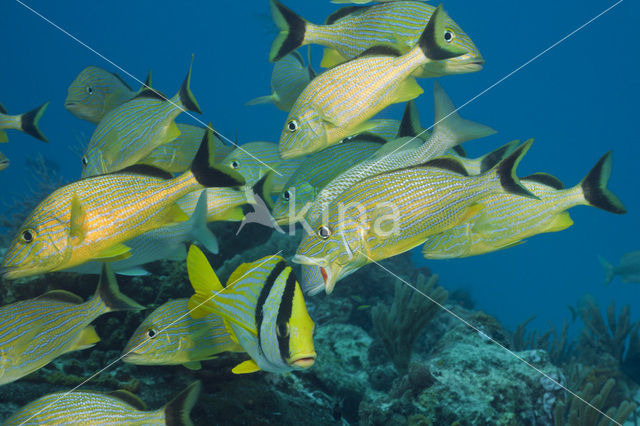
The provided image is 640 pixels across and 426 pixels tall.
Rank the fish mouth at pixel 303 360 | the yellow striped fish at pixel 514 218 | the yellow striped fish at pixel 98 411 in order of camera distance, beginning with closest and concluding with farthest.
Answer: the fish mouth at pixel 303 360 → the yellow striped fish at pixel 98 411 → the yellow striped fish at pixel 514 218

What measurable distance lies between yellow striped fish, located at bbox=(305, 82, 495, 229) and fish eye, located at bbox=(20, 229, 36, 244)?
1420mm

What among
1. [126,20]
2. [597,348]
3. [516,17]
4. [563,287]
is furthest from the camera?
[126,20]

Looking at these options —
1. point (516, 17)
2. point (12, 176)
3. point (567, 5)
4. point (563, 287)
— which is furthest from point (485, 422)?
point (516, 17)

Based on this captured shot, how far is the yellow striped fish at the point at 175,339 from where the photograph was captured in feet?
7.56

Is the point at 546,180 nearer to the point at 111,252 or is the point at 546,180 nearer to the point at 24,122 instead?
the point at 111,252

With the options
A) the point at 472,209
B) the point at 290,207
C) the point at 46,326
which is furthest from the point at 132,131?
the point at 472,209

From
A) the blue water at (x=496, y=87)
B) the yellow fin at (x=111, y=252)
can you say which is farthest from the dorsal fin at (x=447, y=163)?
the blue water at (x=496, y=87)

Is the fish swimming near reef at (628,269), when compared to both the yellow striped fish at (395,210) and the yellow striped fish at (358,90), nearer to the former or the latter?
the yellow striped fish at (395,210)

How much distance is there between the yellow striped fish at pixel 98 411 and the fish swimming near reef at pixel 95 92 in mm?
2571

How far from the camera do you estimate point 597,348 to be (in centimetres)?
722

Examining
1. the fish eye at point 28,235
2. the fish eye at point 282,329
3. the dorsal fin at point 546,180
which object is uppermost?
the dorsal fin at point 546,180

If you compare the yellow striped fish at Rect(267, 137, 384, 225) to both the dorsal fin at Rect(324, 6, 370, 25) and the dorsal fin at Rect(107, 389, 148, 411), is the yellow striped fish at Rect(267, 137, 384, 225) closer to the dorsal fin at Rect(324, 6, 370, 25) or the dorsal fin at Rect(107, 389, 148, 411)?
the dorsal fin at Rect(324, 6, 370, 25)

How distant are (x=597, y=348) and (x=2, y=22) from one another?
109 metres

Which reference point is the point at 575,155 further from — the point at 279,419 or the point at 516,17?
the point at 279,419
